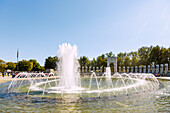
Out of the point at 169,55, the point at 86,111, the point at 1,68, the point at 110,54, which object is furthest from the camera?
the point at 110,54

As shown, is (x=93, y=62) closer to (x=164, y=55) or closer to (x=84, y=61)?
(x=84, y=61)

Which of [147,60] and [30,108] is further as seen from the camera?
[147,60]

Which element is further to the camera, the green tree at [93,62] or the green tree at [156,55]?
the green tree at [93,62]

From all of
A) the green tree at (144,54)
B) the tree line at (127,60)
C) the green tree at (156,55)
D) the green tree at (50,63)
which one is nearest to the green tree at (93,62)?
the tree line at (127,60)

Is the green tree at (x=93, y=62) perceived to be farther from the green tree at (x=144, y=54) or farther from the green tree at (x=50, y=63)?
the green tree at (x=144, y=54)

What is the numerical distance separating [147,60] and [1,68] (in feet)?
181

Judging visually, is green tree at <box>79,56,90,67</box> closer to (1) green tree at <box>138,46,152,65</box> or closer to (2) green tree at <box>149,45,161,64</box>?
(1) green tree at <box>138,46,152,65</box>

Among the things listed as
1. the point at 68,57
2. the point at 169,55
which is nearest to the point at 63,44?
the point at 68,57

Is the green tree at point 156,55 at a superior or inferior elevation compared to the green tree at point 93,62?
superior

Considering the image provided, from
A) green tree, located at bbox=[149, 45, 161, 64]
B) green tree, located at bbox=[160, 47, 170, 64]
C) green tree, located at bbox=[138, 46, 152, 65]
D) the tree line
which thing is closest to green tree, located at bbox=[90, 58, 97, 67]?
the tree line

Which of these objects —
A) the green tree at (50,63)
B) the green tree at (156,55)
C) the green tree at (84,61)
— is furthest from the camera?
the green tree at (84,61)

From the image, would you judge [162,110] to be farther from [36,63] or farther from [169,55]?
[36,63]

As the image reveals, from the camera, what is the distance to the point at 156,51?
5622cm

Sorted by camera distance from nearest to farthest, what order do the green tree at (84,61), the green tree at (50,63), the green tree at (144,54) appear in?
the green tree at (144,54), the green tree at (50,63), the green tree at (84,61)
